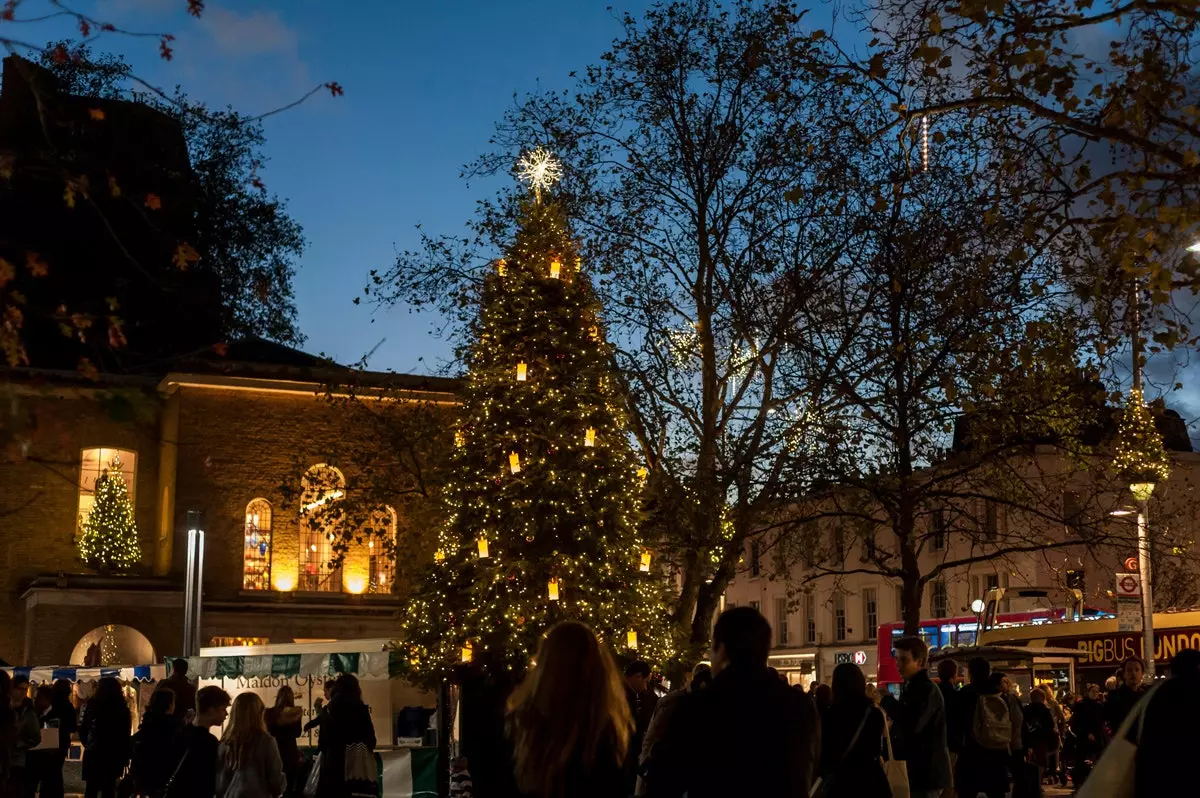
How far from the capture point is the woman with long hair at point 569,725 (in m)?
5.63

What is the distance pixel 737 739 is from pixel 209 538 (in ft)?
113

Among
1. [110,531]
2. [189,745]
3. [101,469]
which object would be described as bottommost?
[189,745]

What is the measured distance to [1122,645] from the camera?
3098 cm

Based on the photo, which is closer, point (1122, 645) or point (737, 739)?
point (737, 739)

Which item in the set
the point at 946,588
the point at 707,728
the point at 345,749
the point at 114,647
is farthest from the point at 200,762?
the point at 946,588

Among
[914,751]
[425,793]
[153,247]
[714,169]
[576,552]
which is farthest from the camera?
[153,247]

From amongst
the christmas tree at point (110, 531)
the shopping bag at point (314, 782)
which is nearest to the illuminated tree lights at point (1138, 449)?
the shopping bag at point (314, 782)

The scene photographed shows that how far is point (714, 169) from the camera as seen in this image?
2612 centimetres

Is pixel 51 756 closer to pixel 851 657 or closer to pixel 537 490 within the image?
pixel 537 490

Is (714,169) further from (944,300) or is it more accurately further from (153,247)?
(153,247)

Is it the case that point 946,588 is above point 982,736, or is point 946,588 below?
above

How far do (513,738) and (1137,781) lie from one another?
7.53ft

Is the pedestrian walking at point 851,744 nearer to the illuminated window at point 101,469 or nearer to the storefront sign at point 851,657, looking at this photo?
the illuminated window at point 101,469

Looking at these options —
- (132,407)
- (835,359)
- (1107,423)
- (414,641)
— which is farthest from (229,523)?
(132,407)
